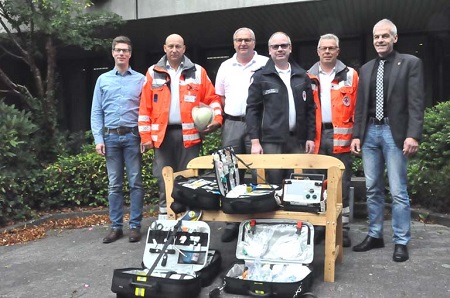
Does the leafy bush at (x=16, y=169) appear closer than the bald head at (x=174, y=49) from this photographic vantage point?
No

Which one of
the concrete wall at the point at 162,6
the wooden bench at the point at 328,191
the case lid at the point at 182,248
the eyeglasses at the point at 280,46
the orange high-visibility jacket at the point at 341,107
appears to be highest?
the concrete wall at the point at 162,6

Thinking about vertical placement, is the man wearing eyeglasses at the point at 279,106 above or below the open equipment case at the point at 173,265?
above

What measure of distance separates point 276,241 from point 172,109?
6.00 feet

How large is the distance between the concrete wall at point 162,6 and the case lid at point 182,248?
18.7 ft

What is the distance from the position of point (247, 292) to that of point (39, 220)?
4.09 meters

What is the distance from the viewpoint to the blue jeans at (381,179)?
14.4ft

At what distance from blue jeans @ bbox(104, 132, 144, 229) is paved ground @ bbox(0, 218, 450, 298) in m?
0.40

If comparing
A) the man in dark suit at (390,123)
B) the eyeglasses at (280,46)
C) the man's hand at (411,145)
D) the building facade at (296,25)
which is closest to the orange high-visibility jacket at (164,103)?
the eyeglasses at (280,46)

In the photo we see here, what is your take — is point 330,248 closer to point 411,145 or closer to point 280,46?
point 411,145

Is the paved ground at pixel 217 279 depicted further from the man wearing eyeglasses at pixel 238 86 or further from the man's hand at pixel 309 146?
the man wearing eyeglasses at pixel 238 86

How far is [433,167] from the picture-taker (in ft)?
19.9

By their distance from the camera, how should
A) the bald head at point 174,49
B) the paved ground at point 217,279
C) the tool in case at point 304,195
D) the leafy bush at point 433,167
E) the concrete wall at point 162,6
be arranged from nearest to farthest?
1. the paved ground at point 217,279
2. the tool in case at point 304,195
3. the bald head at point 174,49
4. the leafy bush at point 433,167
5. the concrete wall at point 162,6

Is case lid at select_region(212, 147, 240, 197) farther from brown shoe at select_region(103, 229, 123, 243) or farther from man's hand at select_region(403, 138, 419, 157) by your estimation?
brown shoe at select_region(103, 229, 123, 243)

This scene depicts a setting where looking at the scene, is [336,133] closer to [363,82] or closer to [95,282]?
[363,82]
